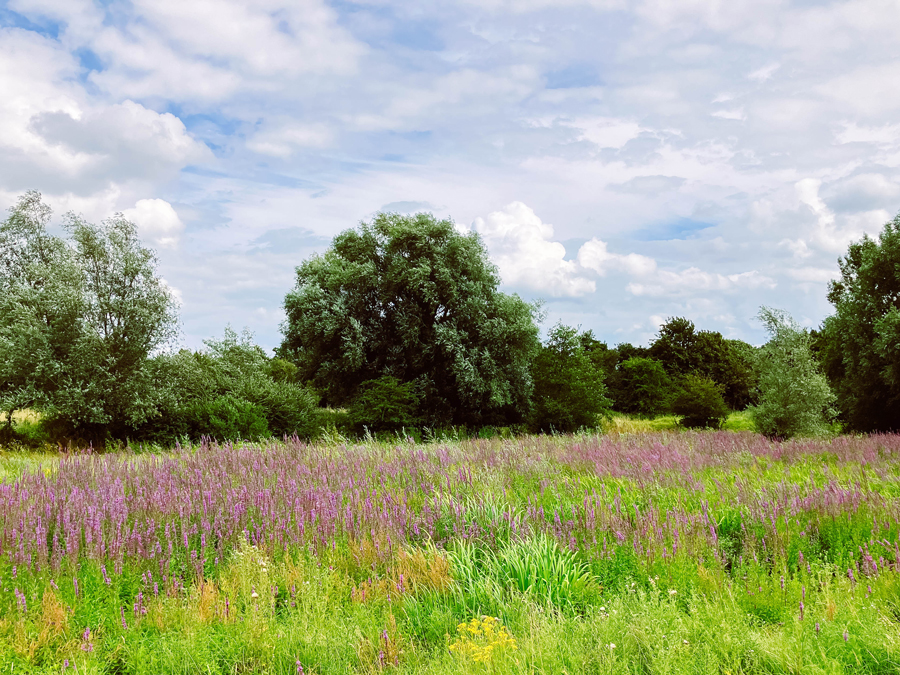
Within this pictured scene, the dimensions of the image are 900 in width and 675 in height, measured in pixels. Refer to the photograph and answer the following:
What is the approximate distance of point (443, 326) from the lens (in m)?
22.7

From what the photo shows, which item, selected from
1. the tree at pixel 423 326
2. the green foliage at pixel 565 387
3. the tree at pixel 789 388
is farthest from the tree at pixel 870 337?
the tree at pixel 423 326

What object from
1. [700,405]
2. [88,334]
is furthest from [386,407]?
[700,405]

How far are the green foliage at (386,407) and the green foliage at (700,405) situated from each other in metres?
12.7

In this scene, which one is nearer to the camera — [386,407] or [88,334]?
[88,334]

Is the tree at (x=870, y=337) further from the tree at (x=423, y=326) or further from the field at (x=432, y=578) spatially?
the field at (x=432, y=578)

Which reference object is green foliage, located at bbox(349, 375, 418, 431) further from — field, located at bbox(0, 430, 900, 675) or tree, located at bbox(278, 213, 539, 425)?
field, located at bbox(0, 430, 900, 675)

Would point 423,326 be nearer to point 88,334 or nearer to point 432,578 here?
point 88,334

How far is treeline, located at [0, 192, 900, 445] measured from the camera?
1738 centimetres

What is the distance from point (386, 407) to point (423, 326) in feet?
15.2

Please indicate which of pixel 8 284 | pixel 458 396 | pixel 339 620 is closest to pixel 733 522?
pixel 339 620

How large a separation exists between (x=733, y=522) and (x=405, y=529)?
11.2 ft

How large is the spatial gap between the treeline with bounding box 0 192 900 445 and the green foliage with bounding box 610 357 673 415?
24.7 feet

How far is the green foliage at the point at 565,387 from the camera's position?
887 inches

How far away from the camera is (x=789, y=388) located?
53.1ft
